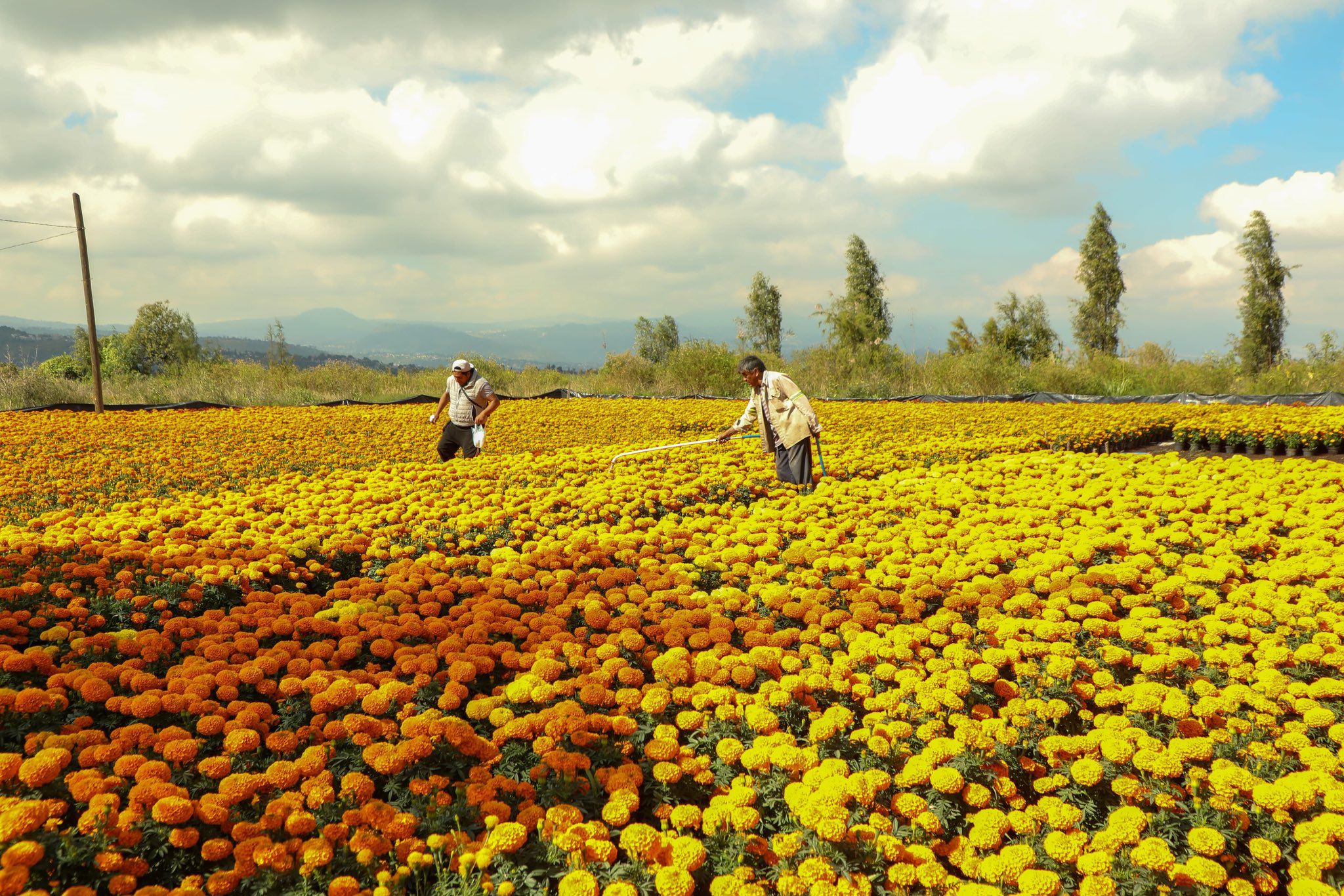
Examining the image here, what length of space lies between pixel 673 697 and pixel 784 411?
4.67 m

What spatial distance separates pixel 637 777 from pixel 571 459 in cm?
593

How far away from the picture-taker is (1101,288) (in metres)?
38.1

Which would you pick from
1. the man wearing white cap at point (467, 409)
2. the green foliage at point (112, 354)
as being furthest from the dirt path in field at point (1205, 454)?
the green foliage at point (112, 354)

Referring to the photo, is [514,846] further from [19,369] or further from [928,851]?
[19,369]

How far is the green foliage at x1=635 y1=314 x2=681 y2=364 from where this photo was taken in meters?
72.4

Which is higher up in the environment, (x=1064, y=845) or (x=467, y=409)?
(x=467, y=409)

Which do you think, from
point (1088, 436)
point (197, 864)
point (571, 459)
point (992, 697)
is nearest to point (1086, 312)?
point (1088, 436)

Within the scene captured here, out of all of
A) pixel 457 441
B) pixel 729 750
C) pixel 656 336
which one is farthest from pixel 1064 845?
pixel 656 336

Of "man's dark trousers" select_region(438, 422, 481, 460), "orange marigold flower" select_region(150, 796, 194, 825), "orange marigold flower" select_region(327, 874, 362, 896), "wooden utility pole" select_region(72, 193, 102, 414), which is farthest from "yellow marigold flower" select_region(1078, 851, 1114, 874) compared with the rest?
"wooden utility pole" select_region(72, 193, 102, 414)

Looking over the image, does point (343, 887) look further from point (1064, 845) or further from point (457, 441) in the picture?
point (457, 441)

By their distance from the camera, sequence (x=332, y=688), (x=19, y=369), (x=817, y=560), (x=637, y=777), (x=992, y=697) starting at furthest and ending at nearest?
(x=19, y=369) → (x=817, y=560) → (x=992, y=697) → (x=332, y=688) → (x=637, y=777)

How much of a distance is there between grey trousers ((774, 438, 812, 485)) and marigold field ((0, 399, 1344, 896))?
1.26 m

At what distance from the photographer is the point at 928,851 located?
2.32 m

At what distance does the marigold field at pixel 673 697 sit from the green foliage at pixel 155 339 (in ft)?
201
